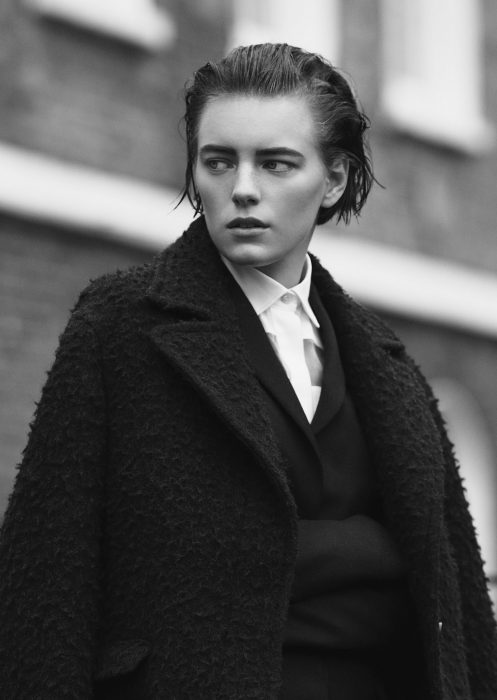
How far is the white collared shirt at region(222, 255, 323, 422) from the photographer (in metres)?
3.09

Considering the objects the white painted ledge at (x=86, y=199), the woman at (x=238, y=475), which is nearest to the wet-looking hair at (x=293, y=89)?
the woman at (x=238, y=475)

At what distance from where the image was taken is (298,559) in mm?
2883

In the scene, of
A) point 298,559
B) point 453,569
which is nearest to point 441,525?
point 453,569

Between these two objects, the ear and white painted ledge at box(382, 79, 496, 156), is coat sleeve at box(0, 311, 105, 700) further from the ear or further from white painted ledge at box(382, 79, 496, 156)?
white painted ledge at box(382, 79, 496, 156)

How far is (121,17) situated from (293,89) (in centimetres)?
569

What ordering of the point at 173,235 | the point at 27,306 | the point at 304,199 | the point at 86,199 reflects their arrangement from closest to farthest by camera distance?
the point at 304,199, the point at 27,306, the point at 86,199, the point at 173,235

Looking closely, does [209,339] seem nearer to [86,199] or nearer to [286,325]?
[286,325]

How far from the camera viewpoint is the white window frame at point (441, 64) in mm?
10945

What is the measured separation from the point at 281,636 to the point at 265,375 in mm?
427

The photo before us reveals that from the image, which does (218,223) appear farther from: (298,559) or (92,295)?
(298,559)

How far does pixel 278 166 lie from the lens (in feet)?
9.87

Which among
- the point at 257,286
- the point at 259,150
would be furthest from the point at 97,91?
the point at 259,150

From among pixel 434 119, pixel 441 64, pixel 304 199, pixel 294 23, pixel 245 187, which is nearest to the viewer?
pixel 245 187

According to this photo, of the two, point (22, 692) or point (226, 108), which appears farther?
point (226, 108)
